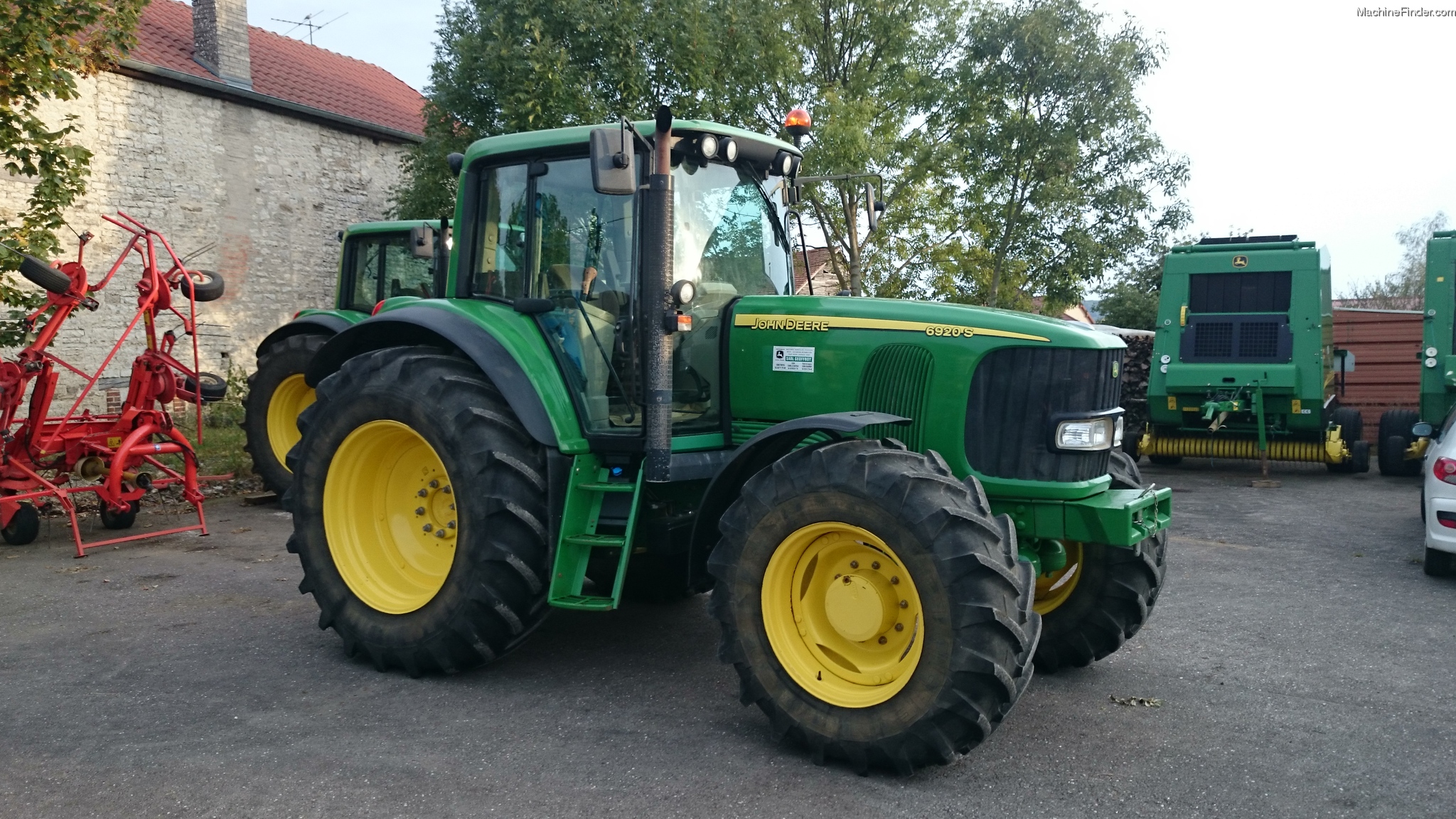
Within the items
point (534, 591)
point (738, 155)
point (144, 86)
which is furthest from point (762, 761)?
point (144, 86)

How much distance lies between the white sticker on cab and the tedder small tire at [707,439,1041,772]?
61cm

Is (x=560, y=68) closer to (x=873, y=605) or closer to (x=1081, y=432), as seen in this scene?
(x=1081, y=432)

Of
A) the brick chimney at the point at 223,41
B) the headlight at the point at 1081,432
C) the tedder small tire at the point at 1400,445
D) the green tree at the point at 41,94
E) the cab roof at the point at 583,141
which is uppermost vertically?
the brick chimney at the point at 223,41

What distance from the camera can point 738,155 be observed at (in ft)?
15.9

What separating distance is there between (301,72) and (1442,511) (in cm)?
1854

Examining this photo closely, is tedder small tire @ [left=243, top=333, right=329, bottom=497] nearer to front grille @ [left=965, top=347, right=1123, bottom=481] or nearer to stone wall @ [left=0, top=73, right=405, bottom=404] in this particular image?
stone wall @ [left=0, top=73, right=405, bottom=404]

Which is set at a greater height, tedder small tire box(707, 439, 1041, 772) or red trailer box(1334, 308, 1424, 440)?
red trailer box(1334, 308, 1424, 440)

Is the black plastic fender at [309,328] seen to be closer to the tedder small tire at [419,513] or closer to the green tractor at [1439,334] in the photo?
the tedder small tire at [419,513]

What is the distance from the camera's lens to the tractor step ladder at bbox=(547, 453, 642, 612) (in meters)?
4.38

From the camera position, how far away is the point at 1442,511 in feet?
21.8

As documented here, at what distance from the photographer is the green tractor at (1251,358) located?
1184cm

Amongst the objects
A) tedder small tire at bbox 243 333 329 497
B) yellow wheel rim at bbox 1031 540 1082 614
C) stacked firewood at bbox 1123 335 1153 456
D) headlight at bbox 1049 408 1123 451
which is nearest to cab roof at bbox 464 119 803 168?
headlight at bbox 1049 408 1123 451

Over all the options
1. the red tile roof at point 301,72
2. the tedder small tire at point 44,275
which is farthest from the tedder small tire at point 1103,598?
the red tile roof at point 301,72

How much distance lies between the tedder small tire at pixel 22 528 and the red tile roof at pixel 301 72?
9.83m
